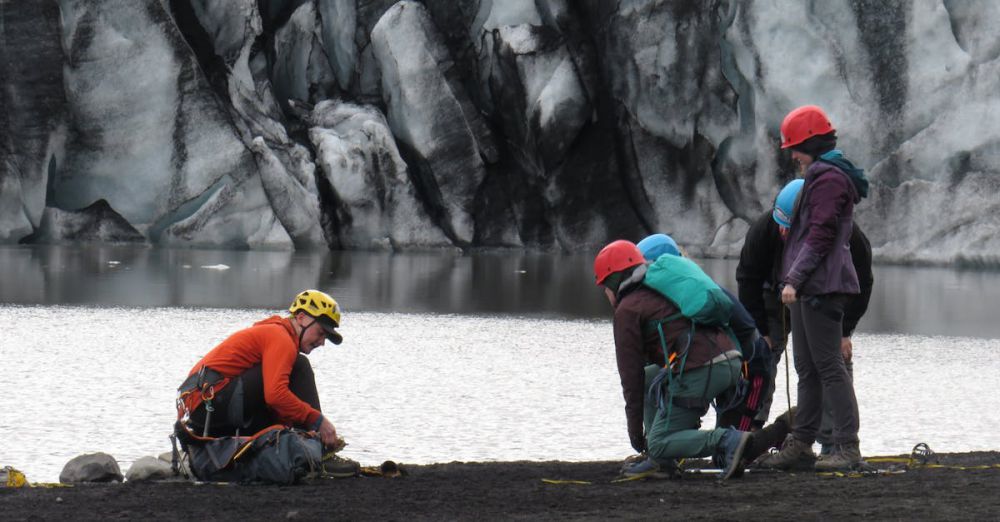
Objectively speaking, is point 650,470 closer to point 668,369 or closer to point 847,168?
point 668,369

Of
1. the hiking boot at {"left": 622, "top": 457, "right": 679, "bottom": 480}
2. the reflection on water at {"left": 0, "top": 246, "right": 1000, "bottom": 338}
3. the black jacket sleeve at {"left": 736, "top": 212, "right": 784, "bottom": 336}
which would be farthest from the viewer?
the reflection on water at {"left": 0, "top": 246, "right": 1000, "bottom": 338}

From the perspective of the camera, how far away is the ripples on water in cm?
617

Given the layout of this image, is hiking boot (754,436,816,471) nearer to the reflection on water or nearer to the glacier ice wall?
the reflection on water

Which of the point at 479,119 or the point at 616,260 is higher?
the point at 479,119

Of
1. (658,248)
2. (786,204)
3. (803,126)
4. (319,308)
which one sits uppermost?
(803,126)

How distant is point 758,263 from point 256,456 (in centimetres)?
214

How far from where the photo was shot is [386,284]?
17219 millimetres

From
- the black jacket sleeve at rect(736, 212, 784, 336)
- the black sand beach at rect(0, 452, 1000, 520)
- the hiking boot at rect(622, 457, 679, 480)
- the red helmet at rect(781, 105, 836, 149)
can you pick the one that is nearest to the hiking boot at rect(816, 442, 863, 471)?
the black sand beach at rect(0, 452, 1000, 520)

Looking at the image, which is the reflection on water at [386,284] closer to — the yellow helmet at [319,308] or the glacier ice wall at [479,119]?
the glacier ice wall at [479,119]

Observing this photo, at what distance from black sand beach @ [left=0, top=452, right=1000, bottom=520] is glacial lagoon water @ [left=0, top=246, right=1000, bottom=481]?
969 mm

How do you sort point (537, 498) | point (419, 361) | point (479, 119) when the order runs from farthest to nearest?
1. point (479, 119)
2. point (419, 361)
3. point (537, 498)

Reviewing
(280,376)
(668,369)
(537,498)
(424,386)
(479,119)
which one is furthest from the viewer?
(479,119)

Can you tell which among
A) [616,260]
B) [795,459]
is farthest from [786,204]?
[795,459]

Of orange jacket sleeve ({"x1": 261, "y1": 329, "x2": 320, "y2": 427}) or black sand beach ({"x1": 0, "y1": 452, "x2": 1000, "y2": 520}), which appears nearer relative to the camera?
black sand beach ({"x1": 0, "y1": 452, "x2": 1000, "y2": 520})
